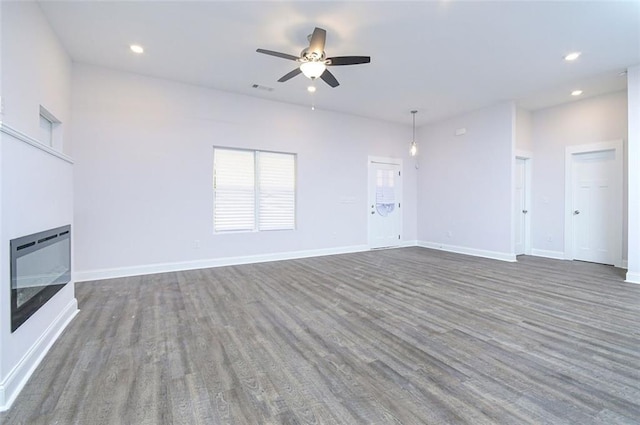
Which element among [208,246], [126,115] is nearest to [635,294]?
[208,246]

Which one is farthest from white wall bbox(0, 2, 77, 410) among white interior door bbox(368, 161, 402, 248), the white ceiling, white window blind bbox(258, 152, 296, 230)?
white interior door bbox(368, 161, 402, 248)

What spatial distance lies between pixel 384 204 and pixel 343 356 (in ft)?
18.0

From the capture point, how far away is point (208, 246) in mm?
5215

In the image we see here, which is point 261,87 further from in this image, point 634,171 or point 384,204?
point 634,171

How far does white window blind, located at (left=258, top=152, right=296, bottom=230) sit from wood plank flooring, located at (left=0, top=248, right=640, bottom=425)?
6.60 ft

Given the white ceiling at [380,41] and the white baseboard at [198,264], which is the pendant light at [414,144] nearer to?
the white ceiling at [380,41]

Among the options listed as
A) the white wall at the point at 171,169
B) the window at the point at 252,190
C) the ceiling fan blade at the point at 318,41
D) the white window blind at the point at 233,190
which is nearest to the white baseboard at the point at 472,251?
the white wall at the point at 171,169

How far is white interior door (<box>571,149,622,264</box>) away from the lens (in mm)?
5336

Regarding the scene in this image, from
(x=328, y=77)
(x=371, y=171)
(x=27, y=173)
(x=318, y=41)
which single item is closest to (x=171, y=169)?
(x=27, y=173)

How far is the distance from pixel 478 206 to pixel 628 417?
5.30 meters

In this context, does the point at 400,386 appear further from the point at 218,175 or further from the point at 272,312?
the point at 218,175

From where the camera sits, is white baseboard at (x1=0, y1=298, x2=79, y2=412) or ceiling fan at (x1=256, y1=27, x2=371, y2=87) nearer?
white baseboard at (x1=0, y1=298, x2=79, y2=412)

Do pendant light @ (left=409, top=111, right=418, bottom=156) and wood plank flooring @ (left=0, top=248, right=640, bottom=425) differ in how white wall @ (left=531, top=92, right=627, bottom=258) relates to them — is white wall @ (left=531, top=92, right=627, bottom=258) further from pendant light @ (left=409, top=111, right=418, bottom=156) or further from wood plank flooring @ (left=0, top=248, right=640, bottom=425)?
pendant light @ (left=409, top=111, right=418, bottom=156)

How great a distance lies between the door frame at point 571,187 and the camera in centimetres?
522
